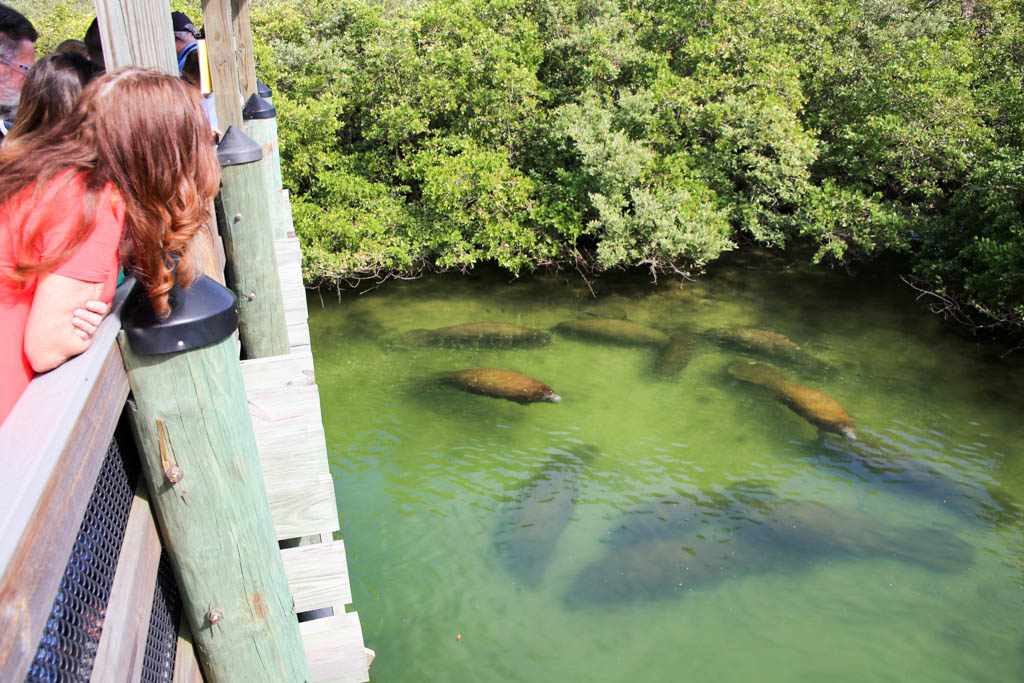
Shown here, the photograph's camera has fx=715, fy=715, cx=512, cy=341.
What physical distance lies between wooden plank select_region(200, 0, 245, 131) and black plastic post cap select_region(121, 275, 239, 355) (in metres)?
3.09

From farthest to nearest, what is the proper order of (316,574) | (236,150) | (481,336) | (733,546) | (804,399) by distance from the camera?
(481,336) → (804,399) → (733,546) → (236,150) → (316,574)

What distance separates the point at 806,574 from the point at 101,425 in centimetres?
642

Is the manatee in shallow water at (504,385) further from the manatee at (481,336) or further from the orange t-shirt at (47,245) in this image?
the orange t-shirt at (47,245)

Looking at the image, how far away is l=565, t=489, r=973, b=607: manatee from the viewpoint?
6309 mm

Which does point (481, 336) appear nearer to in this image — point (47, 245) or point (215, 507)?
point (215, 507)

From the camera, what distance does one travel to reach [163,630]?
1834 millimetres

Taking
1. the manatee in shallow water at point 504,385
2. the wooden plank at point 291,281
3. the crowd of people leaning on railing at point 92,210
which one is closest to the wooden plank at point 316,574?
the crowd of people leaning on railing at point 92,210

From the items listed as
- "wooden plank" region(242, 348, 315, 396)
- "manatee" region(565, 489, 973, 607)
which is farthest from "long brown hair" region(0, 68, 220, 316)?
"manatee" region(565, 489, 973, 607)

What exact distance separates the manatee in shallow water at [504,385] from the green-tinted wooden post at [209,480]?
7.12 m

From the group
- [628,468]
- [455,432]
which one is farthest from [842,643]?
[455,432]

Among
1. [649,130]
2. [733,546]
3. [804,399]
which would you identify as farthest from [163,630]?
[649,130]

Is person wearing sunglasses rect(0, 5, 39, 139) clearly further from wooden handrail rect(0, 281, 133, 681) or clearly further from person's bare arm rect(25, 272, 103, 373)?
wooden handrail rect(0, 281, 133, 681)

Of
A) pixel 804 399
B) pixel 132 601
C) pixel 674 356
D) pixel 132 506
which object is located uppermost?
pixel 132 506

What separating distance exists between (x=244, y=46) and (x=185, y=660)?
534cm
